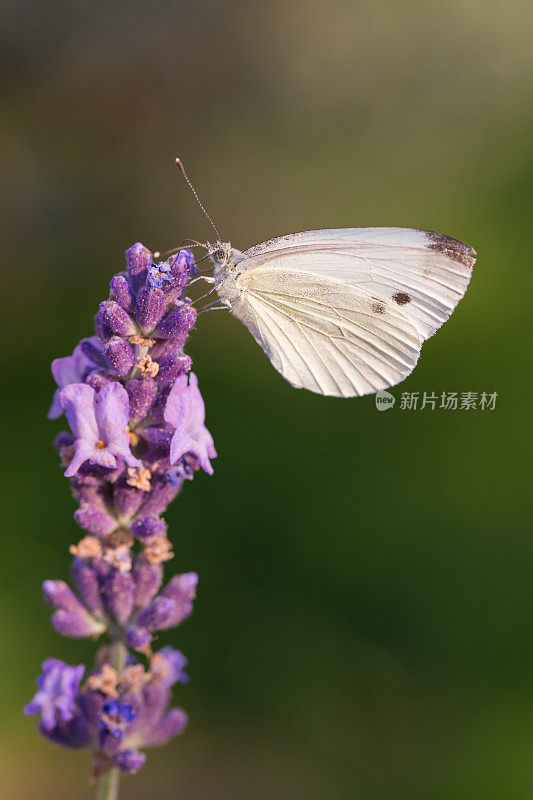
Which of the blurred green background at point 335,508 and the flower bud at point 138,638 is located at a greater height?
the blurred green background at point 335,508

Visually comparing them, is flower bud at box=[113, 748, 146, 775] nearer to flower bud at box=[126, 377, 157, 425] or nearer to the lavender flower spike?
the lavender flower spike

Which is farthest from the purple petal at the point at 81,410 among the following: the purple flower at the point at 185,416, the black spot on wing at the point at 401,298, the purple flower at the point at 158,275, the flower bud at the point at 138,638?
the black spot on wing at the point at 401,298

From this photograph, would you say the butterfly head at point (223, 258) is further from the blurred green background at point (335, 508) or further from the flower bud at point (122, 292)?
the blurred green background at point (335, 508)

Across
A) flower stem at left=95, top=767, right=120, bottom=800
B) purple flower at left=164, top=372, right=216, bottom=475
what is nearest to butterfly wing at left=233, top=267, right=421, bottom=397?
purple flower at left=164, top=372, right=216, bottom=475

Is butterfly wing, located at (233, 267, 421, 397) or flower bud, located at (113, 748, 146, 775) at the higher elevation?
butterfly wing, located at (233, 267, 421, 397)

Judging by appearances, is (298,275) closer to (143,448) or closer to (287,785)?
(143,448)

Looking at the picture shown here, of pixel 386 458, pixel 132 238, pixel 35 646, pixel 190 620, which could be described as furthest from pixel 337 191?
pixel 35 646
